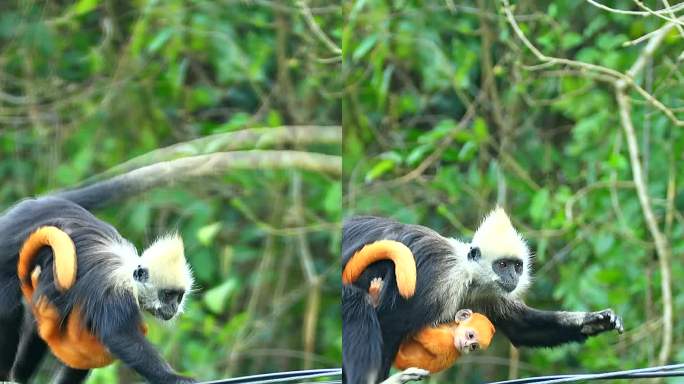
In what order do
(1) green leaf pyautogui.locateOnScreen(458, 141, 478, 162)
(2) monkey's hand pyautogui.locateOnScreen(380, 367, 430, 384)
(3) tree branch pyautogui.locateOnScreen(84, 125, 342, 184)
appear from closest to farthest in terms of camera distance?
(2) monkey's hand pyautogui.locateOnScreen(380, 367, 430, 384), (1) green leaf pyautogui.locateOnScreen(458, 141, 478, 162), (3) tree branch pyautogui.locateOnScreen(84, 125, 342, 184)

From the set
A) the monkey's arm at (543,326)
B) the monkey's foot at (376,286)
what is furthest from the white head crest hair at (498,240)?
the monkey's foot at (376,286)

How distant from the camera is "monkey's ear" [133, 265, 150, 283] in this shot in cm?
301

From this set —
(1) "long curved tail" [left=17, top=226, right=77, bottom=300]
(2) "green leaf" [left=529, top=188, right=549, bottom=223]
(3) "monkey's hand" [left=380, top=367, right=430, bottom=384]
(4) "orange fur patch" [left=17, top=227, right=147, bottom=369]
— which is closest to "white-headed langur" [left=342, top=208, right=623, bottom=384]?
(3) "monkey's hand" [left=380, top=367, right=430, bottom=384]

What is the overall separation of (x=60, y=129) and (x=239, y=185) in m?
0.83

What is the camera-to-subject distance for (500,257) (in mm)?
2965

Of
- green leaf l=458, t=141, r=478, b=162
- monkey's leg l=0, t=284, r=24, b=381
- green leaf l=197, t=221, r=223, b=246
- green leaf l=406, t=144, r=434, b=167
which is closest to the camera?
monkey's leg l=0, t=284, r=24, b=381

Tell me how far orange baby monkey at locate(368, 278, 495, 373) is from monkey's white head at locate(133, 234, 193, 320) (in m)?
0.60

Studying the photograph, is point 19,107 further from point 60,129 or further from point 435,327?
point 435,327

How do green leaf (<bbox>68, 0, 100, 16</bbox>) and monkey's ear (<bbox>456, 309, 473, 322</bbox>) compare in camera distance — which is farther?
green leaf (<bbox>68, 0, 100, 16</bbox>)

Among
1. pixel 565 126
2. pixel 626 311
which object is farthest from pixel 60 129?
pixel 626 311

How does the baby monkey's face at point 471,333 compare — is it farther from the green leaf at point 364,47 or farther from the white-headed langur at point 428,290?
the green leaf at point 364,47

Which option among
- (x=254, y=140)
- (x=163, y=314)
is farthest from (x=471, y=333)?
(x=254, y=140)

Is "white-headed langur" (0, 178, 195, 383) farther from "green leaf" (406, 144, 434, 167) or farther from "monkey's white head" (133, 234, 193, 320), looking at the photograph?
"green leaf" (406, 144, 434, 167)

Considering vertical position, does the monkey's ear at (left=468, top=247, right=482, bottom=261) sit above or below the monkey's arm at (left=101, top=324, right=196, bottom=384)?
above
